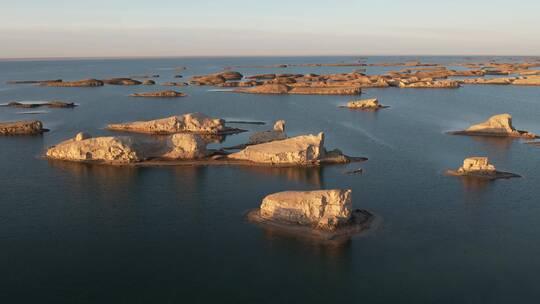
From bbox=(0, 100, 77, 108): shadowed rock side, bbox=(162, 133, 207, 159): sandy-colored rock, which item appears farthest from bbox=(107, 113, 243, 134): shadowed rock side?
bbox=(0, 100, 77, 108): shadowed rock side

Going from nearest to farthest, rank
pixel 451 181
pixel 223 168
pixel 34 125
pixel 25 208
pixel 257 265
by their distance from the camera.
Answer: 1. pixel 257 265
2. pixel 25 208
3. pixel 451 181
4. pixel 223 168
5. pixel 34 125

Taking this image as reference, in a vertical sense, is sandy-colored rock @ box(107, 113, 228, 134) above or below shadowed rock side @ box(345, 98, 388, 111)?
below

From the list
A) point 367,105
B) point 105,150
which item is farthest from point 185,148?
point 367,105

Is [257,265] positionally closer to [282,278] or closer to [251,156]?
[282,278]

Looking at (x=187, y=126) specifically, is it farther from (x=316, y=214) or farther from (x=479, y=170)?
(x=316, y=214)

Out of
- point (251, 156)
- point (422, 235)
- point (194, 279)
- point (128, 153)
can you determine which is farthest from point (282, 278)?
point (128, 153)

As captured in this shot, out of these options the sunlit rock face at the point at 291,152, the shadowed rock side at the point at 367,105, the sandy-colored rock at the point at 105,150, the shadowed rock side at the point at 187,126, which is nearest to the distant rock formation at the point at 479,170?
the sunlit rock face at the point at 291,152

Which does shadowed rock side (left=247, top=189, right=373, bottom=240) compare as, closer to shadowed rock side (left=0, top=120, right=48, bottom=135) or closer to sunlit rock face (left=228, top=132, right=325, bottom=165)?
sunlit rock face (left=228, top=132, right=325, bottom=165)
